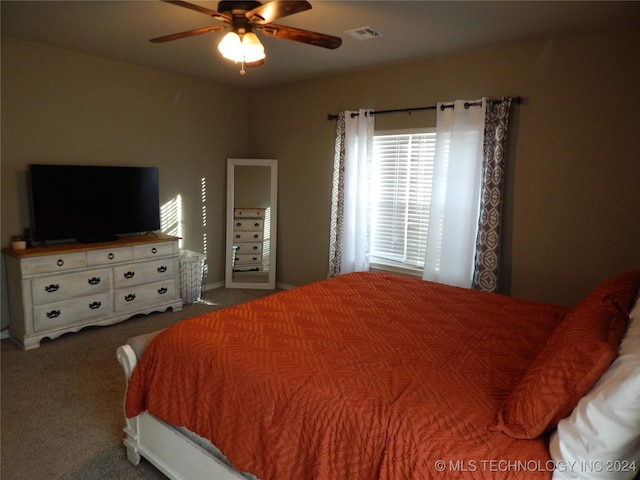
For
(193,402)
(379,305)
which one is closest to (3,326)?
(193,402)

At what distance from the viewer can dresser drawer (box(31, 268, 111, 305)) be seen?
3.43 m

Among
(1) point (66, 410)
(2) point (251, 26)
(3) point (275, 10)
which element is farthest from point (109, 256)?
(3) point (275, 10)

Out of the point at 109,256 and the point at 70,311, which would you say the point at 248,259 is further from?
the point at 70,311

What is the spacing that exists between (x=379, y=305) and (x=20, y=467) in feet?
6.76

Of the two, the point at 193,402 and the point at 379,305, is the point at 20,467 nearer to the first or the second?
the point at 193,402

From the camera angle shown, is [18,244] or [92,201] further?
[92,201]

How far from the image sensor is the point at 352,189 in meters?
4.43

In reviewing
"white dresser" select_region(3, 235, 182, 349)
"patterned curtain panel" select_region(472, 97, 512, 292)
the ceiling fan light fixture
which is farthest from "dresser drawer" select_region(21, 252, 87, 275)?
"patterned curtain panel" select_region(472, 97, 512, 292)

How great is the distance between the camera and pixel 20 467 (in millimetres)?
2100

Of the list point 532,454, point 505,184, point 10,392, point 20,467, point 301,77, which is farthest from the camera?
point 301,77

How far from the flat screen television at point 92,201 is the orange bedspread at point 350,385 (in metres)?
2.34

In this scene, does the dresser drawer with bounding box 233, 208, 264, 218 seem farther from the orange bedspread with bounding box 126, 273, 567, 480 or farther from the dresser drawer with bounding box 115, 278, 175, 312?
the orange bedspread with bounding box 126, 273, 567, 480

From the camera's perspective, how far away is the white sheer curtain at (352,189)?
4.33 m

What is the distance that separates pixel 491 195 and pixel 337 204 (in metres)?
1.63
